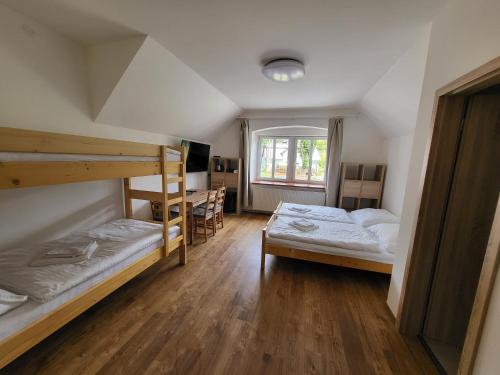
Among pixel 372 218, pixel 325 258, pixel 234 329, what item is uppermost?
pixel 372 218

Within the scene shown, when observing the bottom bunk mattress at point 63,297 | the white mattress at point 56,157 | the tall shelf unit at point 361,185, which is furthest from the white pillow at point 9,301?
the tall shelf unit at point 361,185

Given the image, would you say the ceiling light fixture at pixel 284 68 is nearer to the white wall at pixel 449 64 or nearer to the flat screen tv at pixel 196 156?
the white wall at pixel 449 64

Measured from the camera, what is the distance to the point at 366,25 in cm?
170

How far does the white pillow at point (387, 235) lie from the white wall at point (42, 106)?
365 cm

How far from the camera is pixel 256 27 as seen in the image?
5.82 ft

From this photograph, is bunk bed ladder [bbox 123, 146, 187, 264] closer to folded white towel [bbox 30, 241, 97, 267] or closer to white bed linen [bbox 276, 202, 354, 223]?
folded white towel [bbox 30, 241, 97, 267]

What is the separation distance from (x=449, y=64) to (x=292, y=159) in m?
3.86

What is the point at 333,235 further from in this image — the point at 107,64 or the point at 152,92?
the point at 107,64

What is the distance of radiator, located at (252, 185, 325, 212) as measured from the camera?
4819 mm

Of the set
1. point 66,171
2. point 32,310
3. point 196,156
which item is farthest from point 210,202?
point 32,310

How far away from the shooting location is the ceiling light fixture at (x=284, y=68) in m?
2.27

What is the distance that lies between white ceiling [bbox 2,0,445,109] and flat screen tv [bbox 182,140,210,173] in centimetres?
195

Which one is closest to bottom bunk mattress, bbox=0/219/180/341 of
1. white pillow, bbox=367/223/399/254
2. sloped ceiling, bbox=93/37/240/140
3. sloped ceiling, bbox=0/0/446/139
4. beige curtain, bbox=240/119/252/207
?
sloped ceiling, bbox=93/37/240/140

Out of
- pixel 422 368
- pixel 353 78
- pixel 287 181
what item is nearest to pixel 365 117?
A: pixel 353 78
